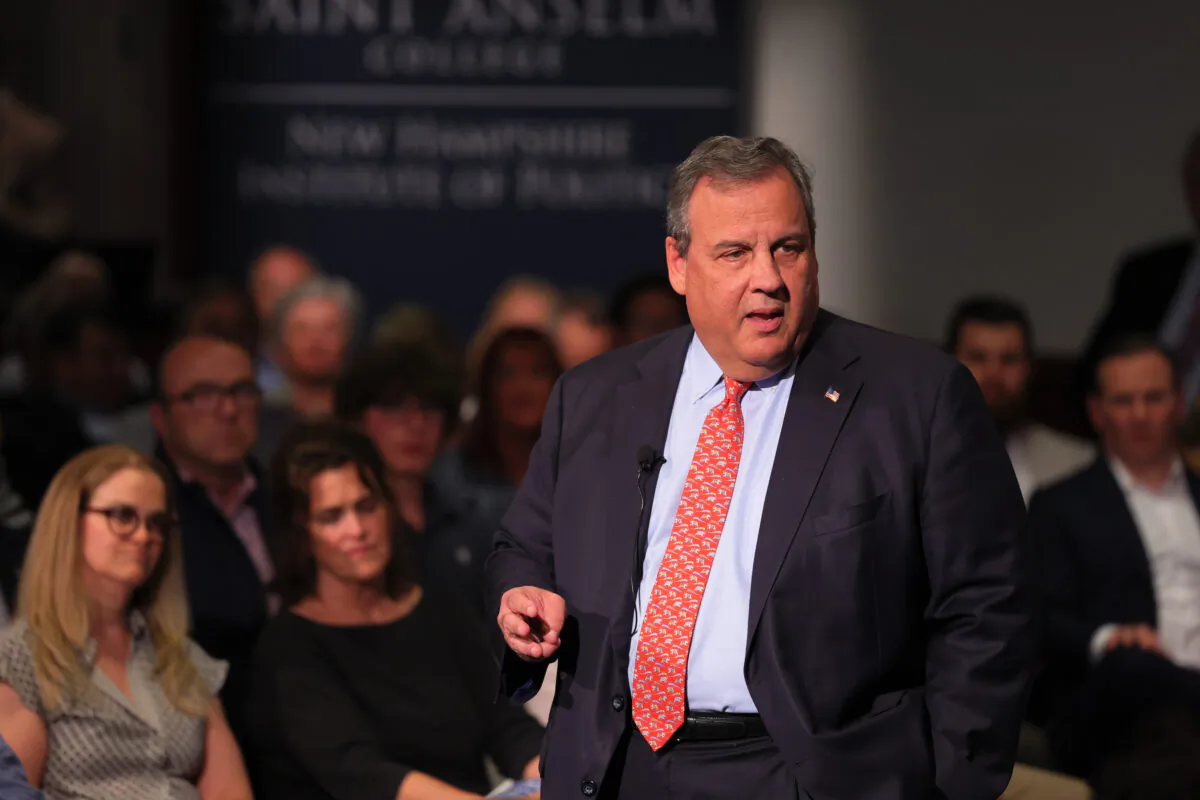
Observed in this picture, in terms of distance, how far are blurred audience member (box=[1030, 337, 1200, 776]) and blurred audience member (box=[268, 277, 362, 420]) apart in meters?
2.21

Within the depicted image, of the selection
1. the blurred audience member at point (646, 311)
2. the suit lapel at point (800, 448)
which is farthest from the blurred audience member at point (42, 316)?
the suit lapel at point (800, 448)

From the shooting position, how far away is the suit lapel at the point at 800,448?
2088 mm

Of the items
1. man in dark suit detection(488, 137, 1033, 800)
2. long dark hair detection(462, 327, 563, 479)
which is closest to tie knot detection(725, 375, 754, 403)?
man in dark suit detection(488, 137, 1033, 800)

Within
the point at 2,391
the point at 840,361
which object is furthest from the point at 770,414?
the point at 2,391

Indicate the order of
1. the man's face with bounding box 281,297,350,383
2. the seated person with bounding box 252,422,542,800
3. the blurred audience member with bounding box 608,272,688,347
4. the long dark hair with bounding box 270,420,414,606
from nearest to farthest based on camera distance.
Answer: the seated person with bounding box 252,422,542,800, the long dark hair with bounding box 270,420,414,606, the blurred audience member with bounding box 608,272,688,347, the man's face with bounding box 281,297,350,383

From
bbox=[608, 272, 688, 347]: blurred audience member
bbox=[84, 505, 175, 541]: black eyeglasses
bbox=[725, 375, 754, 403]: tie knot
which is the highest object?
bbox=[608, 272, 688, 347]: blurred audience member

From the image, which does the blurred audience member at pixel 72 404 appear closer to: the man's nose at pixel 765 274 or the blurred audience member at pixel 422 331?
the blurred audience member at pixel 422 331

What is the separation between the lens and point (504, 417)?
181 inches

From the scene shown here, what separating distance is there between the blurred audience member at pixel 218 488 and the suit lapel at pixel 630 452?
1551mm

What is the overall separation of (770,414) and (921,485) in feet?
0.76

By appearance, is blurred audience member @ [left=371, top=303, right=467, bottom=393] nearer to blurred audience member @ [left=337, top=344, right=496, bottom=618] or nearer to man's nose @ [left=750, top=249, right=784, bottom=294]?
blurred audience member @ [left=337, top=344, right=496, bottom=618]

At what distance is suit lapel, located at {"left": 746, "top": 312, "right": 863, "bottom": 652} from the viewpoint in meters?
2.09

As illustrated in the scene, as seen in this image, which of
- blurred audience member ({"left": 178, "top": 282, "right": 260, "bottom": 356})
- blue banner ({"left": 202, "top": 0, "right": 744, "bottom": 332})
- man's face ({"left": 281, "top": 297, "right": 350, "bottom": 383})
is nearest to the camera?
man's face ({"left": 281, "top": 297, "right": 350, "bottom": 383})

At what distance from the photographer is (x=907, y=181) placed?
713cm
